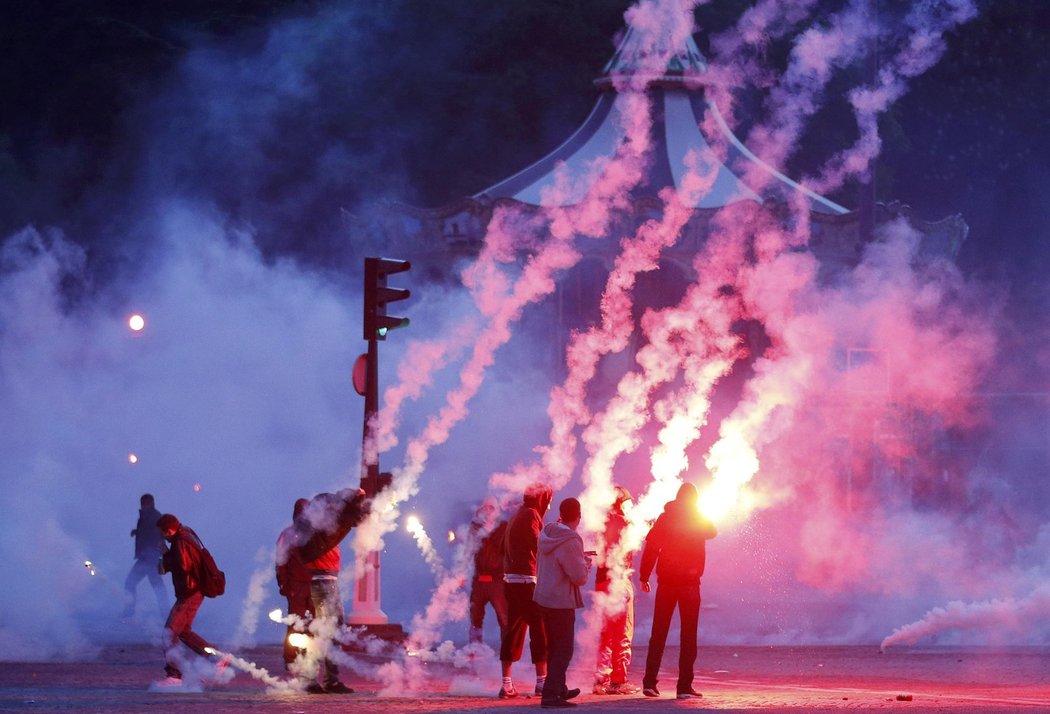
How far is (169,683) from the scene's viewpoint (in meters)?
14.5

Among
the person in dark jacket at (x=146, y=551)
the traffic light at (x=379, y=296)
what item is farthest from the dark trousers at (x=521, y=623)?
the person in dark jacket at (x=146, y=551)

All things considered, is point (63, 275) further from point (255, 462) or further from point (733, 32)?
point (733, 32)

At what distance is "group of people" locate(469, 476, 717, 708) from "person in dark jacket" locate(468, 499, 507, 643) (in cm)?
297

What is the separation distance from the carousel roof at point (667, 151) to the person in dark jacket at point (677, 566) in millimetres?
Answer: 17548

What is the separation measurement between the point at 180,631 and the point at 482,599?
3.69m

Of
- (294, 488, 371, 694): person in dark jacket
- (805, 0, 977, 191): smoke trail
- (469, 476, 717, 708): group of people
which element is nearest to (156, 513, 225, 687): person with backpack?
(294, 488, 371, 694): person in dark jacket

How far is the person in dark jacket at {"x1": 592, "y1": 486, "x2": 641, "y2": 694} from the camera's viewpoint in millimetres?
14398

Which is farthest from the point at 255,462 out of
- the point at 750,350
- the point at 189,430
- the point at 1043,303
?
the point at 1043,303

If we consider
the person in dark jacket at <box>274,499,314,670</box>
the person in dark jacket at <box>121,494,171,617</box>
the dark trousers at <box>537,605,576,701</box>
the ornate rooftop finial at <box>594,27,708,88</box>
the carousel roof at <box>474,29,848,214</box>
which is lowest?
the dark trousers at <box>537,605,576,701</box>

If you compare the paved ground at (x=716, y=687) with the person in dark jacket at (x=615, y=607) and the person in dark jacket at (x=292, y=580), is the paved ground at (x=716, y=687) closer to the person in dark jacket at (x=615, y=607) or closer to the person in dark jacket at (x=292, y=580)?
the person in dark jacket at (x=615, y=607)

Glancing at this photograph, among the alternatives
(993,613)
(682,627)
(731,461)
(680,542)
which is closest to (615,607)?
(682,627)

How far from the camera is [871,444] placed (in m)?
31.7

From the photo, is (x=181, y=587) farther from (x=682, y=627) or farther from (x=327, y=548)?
(x=682, y=627)

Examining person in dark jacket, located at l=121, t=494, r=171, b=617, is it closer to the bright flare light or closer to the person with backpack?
the person with backpack
